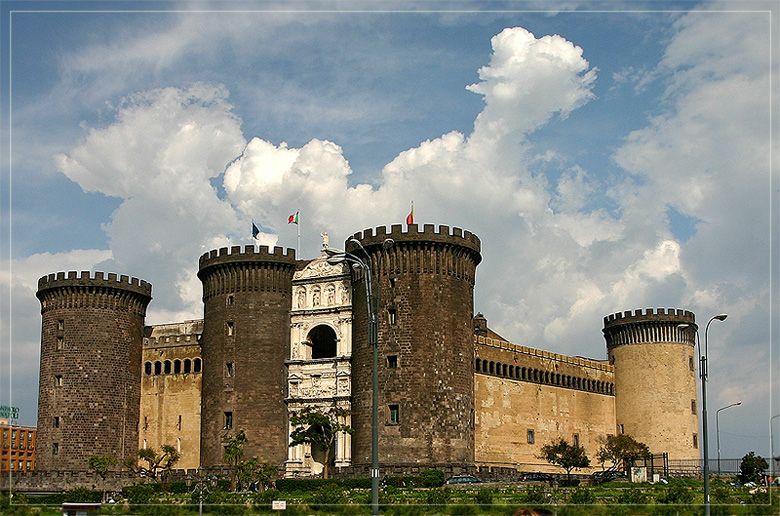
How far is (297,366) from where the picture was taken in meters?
71.4

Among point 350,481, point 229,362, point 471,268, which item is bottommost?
point 350,481

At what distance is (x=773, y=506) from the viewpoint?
41.3 metres

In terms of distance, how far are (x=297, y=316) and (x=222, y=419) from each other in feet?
30.6

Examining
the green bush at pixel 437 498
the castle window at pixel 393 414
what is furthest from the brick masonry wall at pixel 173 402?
the green bush at pixel 437 498

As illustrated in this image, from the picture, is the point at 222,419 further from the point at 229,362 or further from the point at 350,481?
the point at 350,481

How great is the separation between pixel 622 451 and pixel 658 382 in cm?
860

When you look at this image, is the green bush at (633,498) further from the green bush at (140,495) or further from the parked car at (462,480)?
the green bush at (140,495)

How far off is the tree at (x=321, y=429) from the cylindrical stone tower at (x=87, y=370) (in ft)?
50.4

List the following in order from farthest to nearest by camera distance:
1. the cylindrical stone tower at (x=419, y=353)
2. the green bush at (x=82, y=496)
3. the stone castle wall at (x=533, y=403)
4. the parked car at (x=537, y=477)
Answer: the stone castle wall at (x=533, y=403) < the parked car at (x=537, y=477) < the cylindrical stone tower at (x=419, y=353) < the green bush at (x=82, y=496)

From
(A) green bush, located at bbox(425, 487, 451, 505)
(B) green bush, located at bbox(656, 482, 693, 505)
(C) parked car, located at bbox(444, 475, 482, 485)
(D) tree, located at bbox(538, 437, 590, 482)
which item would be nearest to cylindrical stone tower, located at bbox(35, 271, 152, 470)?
(C) parked car, located at bbox(444, 475, 482, 485)

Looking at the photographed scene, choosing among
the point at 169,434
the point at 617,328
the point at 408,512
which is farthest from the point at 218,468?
the point at 617,328

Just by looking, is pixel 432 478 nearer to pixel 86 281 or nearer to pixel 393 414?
pixel 393 414

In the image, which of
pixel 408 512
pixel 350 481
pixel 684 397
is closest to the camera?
pixel 408 512

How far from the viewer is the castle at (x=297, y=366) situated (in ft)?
213
